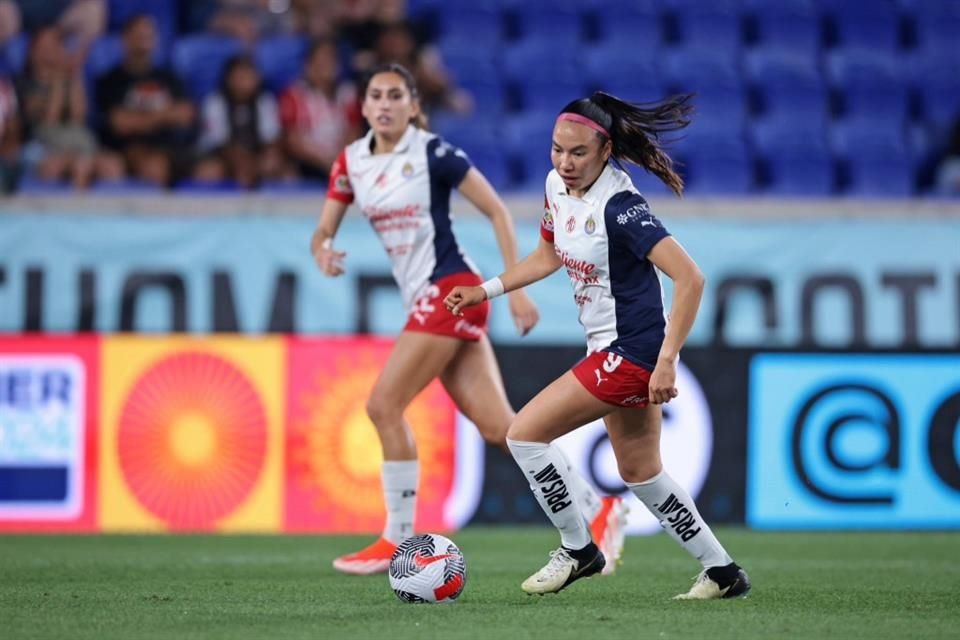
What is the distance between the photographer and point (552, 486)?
5.73m

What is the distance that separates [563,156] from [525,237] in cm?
439

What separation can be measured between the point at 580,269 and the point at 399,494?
1814 millimetres

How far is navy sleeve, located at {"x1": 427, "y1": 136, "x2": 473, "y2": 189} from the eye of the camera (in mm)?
7016

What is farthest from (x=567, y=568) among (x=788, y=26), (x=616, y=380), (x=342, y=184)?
(x=788, y=26)

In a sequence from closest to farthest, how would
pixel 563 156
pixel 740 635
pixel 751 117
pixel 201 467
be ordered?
1. pixel 740 635
2. pixel 563 156
3. pixel 201 467
4. pixel 751 117

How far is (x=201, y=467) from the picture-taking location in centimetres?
949

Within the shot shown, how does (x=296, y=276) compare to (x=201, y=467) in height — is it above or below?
above

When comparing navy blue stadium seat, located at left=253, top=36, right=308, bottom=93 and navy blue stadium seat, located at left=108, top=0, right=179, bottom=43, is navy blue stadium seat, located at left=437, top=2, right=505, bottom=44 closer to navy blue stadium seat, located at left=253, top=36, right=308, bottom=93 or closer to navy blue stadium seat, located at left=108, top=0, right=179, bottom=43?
navy blue stadium seat, located at left=253, top=36, right=308, bottom=93

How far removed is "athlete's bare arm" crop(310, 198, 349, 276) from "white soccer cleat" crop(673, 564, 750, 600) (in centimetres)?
222

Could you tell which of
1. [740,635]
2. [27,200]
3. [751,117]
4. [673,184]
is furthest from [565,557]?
[751,117]

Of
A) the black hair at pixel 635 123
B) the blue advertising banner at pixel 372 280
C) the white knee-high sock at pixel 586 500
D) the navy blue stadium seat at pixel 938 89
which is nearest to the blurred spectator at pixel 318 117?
the blue advertising banner at pixel 372 280

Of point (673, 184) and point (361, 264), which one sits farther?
point (361, 264)

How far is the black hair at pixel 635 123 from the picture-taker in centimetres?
567

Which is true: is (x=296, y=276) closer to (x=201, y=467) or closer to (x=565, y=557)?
(x=201, y=467)
